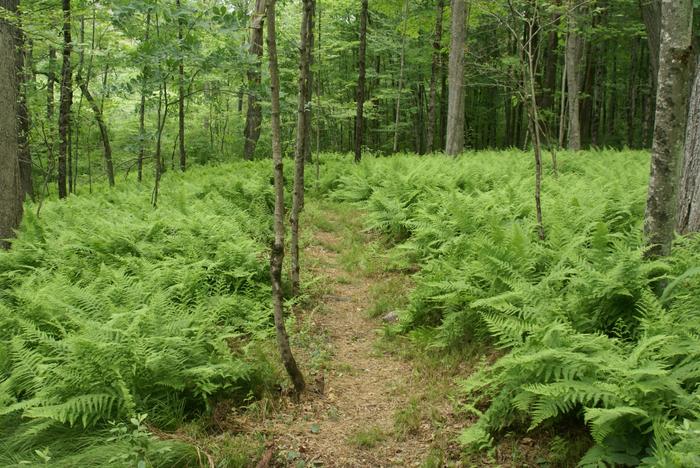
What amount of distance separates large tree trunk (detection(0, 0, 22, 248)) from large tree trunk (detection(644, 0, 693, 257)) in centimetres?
849

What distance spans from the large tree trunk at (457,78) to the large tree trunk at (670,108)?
1028 cm

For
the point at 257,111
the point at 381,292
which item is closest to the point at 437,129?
the point at 257,111

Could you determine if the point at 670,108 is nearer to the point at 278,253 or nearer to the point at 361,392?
the point at 278,253

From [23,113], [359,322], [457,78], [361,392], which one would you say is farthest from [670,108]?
[23,113]

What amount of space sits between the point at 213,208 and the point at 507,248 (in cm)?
587

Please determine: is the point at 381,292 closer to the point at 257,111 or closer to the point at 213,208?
the point at 213,208

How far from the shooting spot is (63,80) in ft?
37.1

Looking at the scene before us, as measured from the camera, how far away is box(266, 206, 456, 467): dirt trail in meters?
3.69

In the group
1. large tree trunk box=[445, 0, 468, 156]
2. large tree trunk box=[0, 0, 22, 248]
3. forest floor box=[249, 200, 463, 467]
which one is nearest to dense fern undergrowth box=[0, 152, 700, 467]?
forest floor box=[249, 200, 463, 467]

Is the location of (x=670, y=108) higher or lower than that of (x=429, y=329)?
higher

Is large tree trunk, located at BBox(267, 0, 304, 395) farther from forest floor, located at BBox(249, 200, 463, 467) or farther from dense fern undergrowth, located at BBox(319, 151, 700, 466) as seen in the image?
dense fern undergrowth, located at BBox(319, 151, 700, 466)

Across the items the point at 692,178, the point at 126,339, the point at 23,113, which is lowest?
the point at 126,339

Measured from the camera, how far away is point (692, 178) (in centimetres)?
503

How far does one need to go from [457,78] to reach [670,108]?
10.9 metres
